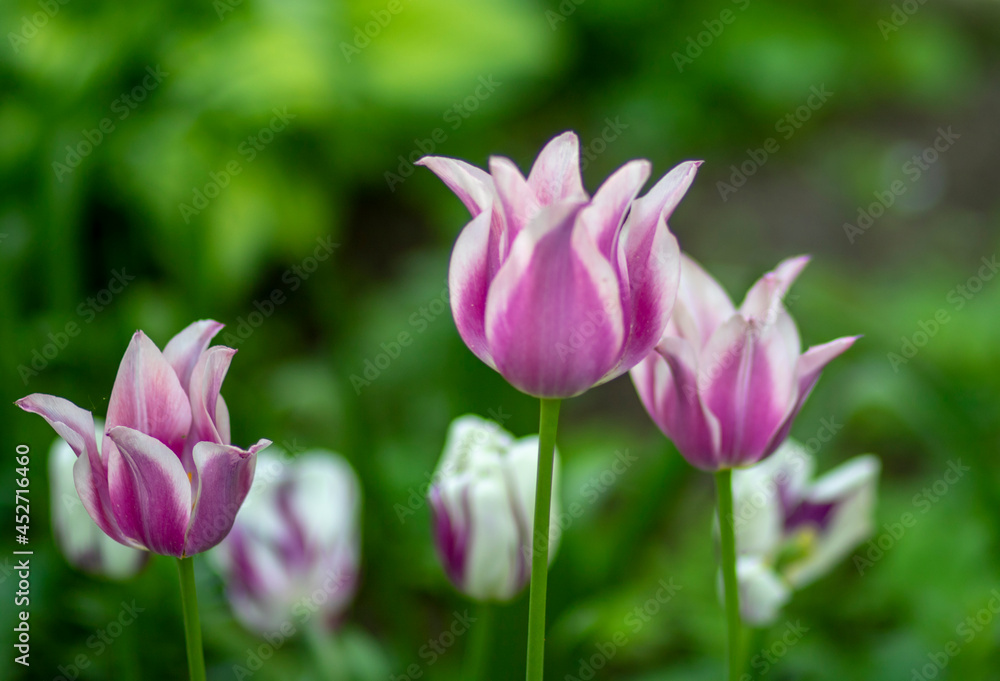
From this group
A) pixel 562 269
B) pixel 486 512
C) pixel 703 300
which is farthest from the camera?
pixel 486 512

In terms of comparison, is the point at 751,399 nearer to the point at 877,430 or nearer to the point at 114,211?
the point at 877,430

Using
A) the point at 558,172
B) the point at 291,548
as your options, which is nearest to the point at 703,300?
the point at 558,172

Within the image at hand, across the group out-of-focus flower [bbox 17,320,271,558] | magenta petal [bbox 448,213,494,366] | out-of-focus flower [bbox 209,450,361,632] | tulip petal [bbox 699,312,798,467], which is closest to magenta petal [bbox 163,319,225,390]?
out-of-focus flower [bbox 17,320,271,558]

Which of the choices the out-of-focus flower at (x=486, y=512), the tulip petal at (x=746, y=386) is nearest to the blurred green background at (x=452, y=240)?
the out-of-focus flower at (x=486, y=512)

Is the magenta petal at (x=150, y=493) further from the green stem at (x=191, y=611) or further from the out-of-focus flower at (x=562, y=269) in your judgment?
the out-of-focus flower at (x=562, y=269)

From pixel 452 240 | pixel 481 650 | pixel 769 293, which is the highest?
pixel 452 240

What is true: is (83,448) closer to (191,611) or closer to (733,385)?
(191,611)

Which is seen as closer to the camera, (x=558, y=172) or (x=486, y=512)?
(x=558, y=172)

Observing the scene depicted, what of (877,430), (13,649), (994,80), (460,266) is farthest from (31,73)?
(994,80)
